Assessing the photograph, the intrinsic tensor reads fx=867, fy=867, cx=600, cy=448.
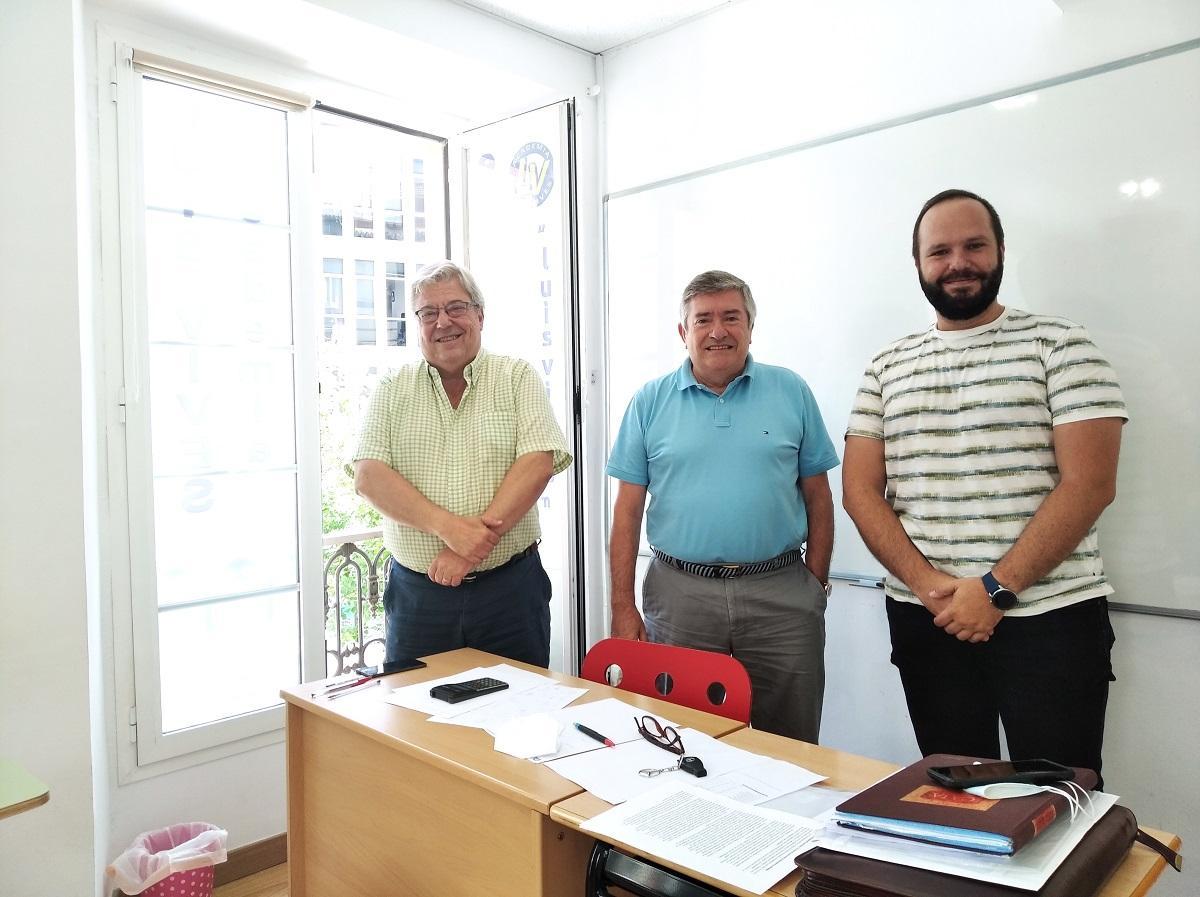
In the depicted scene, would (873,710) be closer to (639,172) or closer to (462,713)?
(462,713)

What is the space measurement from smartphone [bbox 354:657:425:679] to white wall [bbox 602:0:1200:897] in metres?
1.40

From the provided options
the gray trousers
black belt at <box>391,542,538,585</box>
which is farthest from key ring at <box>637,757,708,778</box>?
black belt at <box>391,542,538,585</box>

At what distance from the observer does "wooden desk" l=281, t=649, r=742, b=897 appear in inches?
55.2

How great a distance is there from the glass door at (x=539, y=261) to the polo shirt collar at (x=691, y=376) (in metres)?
0.77

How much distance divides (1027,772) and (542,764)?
762 millimetres

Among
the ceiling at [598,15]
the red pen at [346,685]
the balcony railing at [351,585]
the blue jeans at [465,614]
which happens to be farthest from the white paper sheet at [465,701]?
the ceiling at [598,15]

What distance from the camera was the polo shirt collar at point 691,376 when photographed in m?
2.50

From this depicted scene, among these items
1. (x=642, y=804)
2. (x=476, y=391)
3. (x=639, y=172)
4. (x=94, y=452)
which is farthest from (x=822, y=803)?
(x=639, y=172)

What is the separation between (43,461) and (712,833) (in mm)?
1828

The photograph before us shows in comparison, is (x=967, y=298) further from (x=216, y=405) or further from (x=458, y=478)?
(x=216, y=405)

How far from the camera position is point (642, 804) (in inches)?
51.4

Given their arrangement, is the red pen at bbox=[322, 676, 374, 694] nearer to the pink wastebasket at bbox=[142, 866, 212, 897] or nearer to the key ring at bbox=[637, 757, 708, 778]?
the key ring at bbox=[637, 757, 708, 778]

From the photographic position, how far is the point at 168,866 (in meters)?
2.43

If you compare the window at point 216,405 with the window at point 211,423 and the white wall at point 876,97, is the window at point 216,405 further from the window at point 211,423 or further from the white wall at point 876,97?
the white wall at point 876,97
